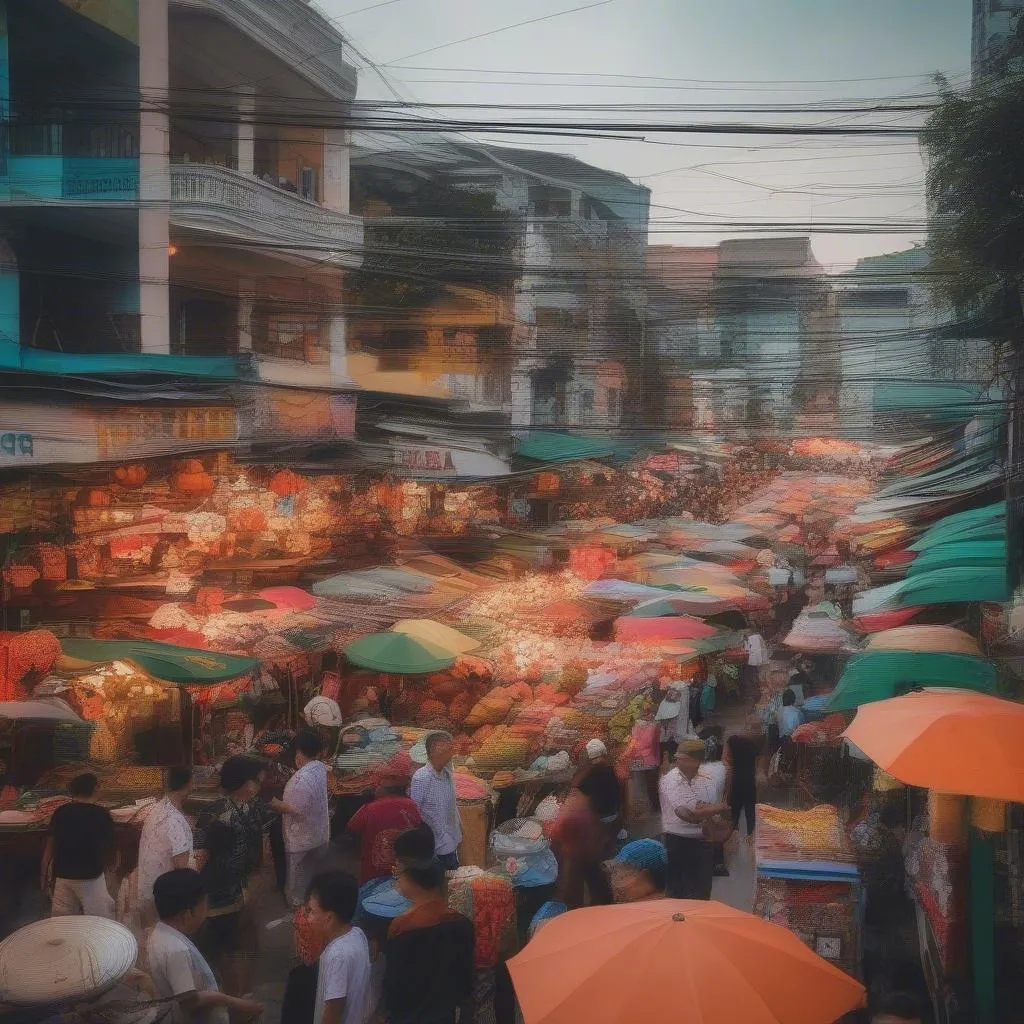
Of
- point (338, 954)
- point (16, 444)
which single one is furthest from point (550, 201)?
point (338, 954)

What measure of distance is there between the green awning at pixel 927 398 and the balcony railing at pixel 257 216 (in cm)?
935

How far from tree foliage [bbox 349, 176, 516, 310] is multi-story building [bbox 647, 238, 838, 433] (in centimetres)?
437

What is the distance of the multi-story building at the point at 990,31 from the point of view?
11469mm

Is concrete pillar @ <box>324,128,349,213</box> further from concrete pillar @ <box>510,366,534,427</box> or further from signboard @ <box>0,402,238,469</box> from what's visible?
concrete pillar @ <box>510,366,534,427</box>

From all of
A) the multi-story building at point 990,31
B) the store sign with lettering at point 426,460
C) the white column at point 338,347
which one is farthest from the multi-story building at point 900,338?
the white column at point 338,347

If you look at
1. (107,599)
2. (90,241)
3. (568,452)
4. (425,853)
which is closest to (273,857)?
(425,853)

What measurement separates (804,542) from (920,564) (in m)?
10.7

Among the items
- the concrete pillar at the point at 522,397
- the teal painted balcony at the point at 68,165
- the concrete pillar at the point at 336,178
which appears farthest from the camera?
the concrete pillar at the point at 522,397

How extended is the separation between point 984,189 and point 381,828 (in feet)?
28.7

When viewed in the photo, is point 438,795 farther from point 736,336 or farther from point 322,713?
point 736,336

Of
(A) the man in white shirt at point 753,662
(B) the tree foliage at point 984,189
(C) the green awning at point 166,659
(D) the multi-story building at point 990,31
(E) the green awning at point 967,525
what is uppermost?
(D) the multi-story building at point 990,31

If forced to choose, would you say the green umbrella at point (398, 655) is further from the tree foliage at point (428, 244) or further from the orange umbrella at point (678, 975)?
the tree foliage at point (428, 244)

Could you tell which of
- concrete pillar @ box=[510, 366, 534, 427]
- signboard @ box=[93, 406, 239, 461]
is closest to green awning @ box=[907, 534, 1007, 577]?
signboard @ box=[93, 406, 239, 461]

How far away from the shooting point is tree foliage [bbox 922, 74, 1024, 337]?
1011cm
